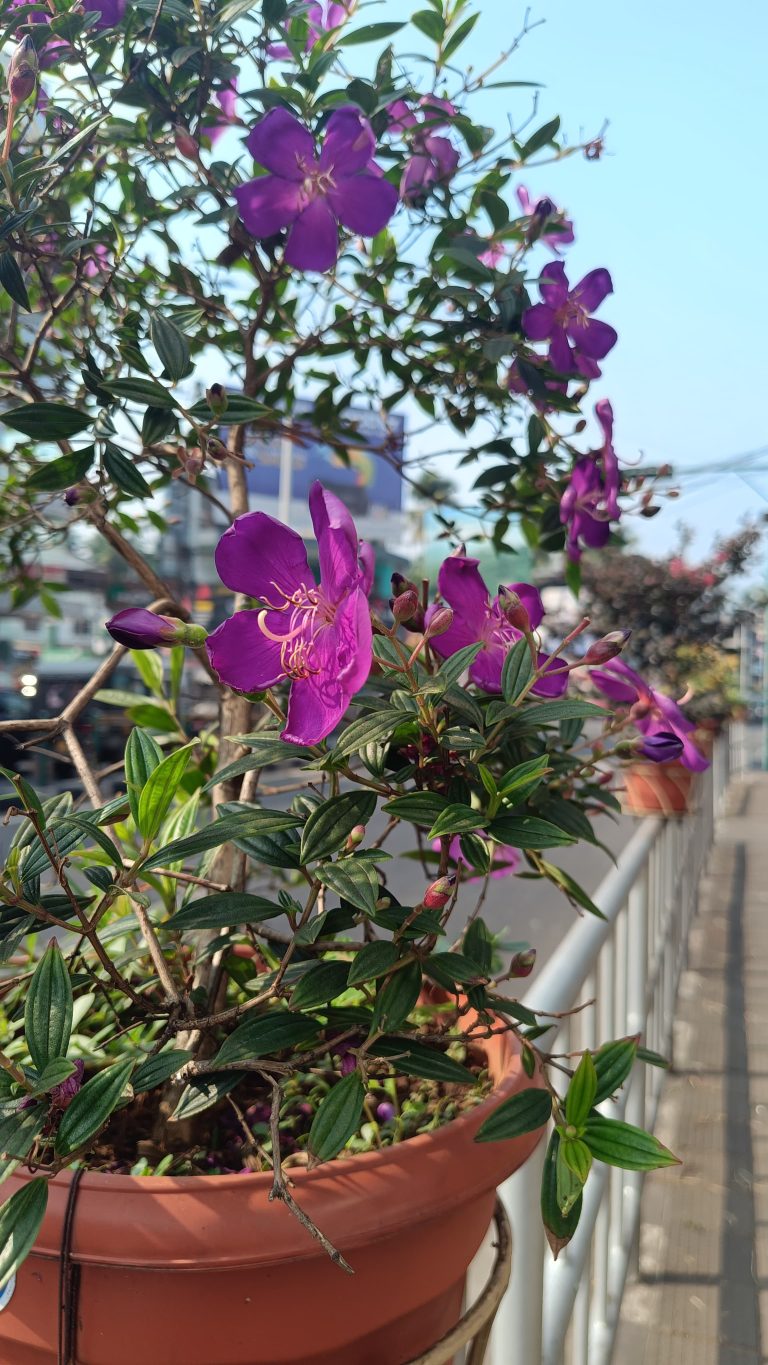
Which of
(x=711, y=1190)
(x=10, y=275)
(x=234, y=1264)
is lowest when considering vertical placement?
(x=711, y=1190)

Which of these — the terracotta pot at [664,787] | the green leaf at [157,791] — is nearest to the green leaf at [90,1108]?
the green leaf at [157,791]

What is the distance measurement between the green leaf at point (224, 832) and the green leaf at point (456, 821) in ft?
0.25

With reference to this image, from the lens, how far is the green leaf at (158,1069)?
487 mm

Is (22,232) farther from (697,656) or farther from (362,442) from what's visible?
(697,656)

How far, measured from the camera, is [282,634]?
1.57ft

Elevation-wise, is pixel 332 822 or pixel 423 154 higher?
pixel 423 154

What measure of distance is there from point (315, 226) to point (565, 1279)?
95 cm

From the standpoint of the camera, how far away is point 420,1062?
1.73 ft

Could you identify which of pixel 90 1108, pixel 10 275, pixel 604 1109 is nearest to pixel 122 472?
pixel 10 275

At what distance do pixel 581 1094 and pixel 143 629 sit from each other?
12.6 inches

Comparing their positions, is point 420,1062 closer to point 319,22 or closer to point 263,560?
point 263,560

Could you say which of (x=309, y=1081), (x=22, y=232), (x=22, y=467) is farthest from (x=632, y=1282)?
(x=22, y=232)

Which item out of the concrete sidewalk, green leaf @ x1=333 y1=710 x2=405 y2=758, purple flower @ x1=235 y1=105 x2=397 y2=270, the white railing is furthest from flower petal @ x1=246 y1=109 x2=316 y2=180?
the concrete sidewalk

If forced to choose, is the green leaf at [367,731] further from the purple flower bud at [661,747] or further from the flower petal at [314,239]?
the flower petal at [314,239]
